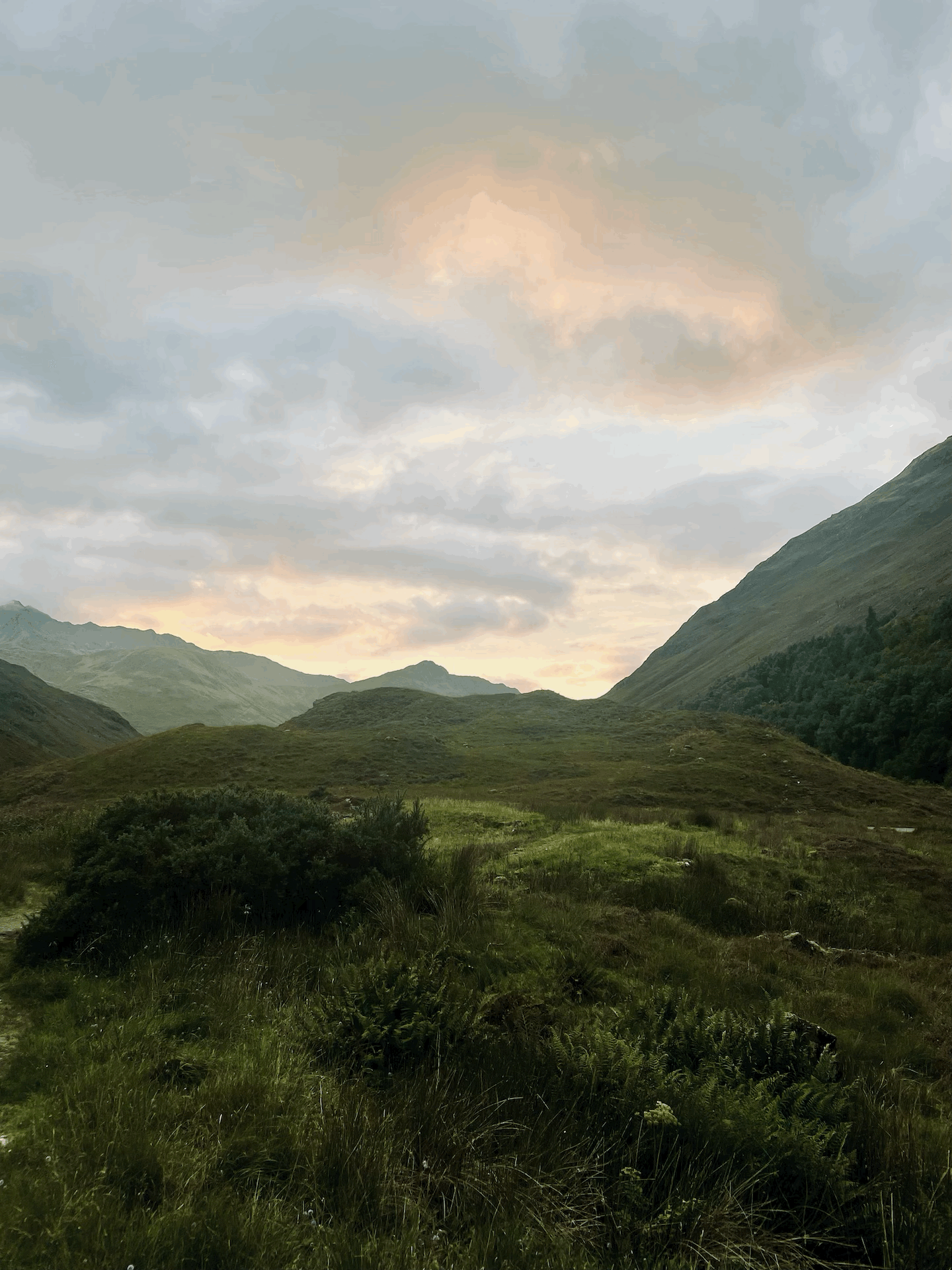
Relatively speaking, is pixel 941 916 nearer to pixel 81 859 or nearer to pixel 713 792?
pixel 81 859

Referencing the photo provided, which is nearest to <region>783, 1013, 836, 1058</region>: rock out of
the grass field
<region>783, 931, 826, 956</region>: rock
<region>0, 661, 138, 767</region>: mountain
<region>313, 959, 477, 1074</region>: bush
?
the grass field

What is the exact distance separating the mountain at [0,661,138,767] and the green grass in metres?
72.6

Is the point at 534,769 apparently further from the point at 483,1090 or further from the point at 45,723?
the point at 45,723

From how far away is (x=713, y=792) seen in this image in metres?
37.5

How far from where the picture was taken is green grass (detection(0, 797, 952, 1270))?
327cm

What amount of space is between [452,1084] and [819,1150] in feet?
8.13

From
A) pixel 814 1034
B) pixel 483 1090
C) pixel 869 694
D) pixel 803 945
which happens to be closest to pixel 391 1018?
pixel 483 1090

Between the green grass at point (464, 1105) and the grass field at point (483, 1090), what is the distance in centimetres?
2

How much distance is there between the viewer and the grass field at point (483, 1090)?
3.31m

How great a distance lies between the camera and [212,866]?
870 cm

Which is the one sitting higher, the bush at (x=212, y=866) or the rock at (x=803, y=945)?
the bush at (x=212, y=866)

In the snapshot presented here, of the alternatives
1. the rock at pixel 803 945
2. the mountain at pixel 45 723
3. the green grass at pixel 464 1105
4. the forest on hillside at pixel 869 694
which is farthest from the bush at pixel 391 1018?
the mountain at pixel 45 723

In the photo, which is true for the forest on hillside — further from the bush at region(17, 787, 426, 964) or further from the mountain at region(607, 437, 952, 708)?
the bush at region(17, 787, 426, 964)

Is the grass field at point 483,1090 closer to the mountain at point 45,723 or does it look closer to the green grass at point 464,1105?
the green grass at point 464,1105
